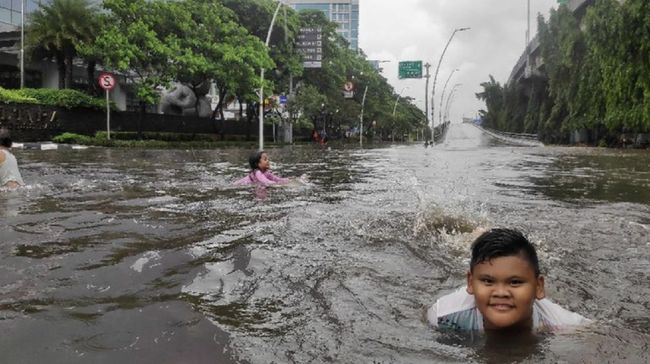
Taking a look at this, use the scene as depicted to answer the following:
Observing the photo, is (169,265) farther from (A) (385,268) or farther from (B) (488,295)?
(B) (488,295)

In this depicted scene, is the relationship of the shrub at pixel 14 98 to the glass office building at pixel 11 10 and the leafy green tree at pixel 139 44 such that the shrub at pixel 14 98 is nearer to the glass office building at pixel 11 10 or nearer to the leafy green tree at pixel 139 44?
the leafy green tree at pixel 139 44

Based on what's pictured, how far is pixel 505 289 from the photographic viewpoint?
3078mm

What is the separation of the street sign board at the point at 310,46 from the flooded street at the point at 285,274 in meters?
36.8

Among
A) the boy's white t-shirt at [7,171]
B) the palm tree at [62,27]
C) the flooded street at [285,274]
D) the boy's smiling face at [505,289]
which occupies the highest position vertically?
the palm tree at [62,27]

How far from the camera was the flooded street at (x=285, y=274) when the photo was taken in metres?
3.02

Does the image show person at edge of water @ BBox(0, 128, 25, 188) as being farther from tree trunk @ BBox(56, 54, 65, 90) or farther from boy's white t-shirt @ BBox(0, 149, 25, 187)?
tree trunk @ BBox(56, 54, 65, 90)

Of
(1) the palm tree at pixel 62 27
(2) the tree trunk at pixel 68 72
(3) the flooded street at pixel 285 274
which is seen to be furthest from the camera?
(2) the tree trunk at pixel 68 72

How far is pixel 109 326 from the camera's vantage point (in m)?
3.22

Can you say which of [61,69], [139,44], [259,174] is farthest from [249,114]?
[259,174]

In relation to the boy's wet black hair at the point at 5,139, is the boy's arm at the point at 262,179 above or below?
below

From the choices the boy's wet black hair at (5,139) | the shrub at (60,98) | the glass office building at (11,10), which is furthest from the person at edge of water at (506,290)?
the glass office building at (11,10)

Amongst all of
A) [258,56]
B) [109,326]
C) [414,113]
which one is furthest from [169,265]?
[414,113]

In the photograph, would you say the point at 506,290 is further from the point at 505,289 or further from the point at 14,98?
the point at 14,98

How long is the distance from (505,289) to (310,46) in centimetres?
4357
